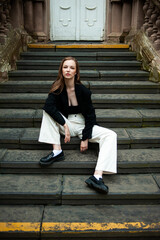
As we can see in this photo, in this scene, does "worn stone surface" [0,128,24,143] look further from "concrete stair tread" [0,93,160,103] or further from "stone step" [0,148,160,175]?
"concrete stair tread" [0,93,160,103]

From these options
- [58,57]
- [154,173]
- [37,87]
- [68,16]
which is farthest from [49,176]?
[68,16]

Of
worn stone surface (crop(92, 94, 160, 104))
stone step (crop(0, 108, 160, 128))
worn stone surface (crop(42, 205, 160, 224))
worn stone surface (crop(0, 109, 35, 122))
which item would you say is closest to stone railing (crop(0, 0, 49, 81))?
worn stone surface (crop(0, 109, 35, 122))

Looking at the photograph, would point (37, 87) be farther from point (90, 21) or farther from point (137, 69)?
point (90, 21)

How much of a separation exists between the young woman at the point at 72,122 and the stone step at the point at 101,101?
96cm

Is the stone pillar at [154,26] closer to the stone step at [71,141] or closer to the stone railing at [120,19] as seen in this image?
the stone railing at [120,19]

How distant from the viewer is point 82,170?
276cm

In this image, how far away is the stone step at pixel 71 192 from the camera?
7.98 feet

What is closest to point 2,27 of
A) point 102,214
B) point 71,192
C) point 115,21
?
point 115,21

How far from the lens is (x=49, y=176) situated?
107 inches

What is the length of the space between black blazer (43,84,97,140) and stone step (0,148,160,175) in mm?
305

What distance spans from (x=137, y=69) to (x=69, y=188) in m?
3.17

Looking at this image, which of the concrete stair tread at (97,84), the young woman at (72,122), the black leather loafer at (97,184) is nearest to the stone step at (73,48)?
the concrete stair tread at (97,84)

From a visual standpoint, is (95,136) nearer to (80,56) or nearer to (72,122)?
(72,122)

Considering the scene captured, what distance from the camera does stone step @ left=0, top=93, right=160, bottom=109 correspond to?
3770mm
